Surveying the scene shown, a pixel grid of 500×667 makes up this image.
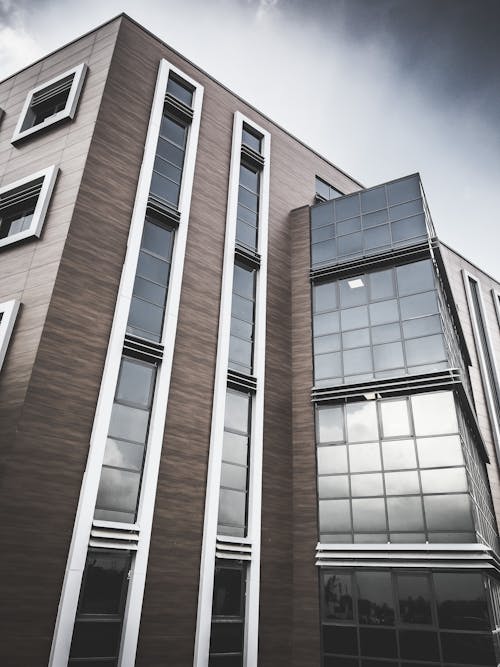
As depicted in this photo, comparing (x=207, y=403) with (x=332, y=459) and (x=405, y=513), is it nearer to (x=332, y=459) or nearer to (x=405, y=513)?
(x=332, y=459)

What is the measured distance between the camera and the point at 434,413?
14.3 metres

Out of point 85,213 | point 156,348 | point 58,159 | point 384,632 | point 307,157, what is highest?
point 307,157

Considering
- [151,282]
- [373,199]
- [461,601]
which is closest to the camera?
[461,601]

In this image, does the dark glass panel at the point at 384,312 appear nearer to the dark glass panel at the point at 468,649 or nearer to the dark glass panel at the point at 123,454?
the dark glass panel at the point at 123,454

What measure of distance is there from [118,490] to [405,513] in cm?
789

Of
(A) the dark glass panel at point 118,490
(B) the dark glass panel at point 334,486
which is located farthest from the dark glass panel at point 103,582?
(B) the dark glass panel at point 334,486

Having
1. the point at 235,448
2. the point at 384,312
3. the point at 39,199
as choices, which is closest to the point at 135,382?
the point at 235,448

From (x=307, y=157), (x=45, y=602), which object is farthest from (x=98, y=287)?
(x=307, y=157)

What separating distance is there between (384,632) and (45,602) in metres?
8.37

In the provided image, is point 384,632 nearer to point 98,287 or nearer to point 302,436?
point 302,436

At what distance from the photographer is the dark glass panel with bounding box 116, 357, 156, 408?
43.7 feet

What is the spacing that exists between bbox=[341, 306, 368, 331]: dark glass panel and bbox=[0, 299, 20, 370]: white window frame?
10639mm

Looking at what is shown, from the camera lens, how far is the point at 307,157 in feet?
75.5

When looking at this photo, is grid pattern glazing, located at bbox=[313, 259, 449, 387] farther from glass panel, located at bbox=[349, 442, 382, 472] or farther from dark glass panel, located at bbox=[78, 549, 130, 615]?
dark glass panel, located at bbox=[78, 549, 130, 615]
